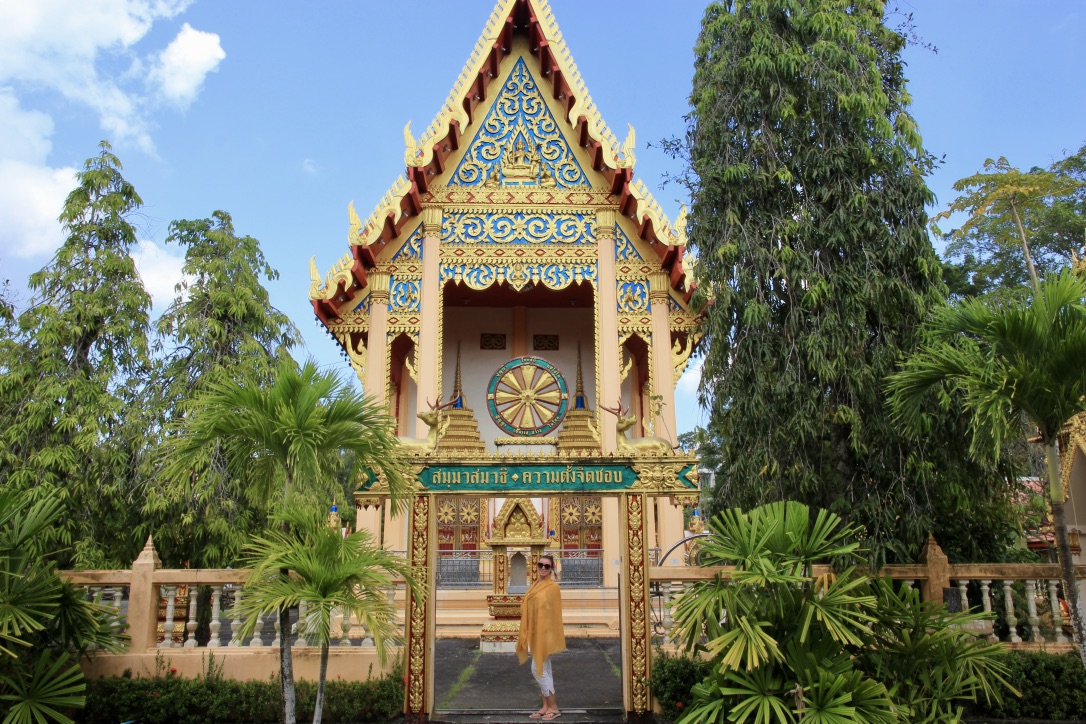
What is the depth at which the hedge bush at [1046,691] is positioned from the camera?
7.17 m

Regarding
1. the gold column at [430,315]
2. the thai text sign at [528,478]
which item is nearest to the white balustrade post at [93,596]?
the thai text sign at [528,478]

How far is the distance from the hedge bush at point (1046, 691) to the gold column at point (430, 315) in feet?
24.0

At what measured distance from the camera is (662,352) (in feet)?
40.2

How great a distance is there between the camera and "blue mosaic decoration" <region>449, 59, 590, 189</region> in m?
12.8

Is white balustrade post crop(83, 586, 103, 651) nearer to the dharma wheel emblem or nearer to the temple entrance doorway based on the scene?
the temple entrance doorway

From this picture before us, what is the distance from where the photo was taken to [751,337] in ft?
28.8

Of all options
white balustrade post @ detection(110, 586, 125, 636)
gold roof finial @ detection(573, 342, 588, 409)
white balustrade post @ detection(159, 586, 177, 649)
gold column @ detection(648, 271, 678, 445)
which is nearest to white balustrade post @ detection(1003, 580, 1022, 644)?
gold column @ detection(648, 271, 678, 445)

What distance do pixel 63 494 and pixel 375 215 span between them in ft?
17.2

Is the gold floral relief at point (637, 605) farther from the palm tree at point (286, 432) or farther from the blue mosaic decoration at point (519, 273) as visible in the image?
the blue mosaic decoration at point (519, 273)

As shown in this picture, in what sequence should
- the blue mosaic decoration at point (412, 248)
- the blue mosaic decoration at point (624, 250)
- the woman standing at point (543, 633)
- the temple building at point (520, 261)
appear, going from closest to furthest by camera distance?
the woman standing at point (543, 633), the temple building at point (520, 261), the blue mosaic decoration at point (412, 248), the blue mosaic decoration at point (624, 250)

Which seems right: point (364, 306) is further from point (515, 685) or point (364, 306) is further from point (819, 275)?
point (819, 275)

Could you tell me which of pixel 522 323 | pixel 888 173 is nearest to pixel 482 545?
pixel 522 323

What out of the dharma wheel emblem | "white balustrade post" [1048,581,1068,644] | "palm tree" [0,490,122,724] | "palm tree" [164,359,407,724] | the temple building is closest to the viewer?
"palm tree" [164,359,407,724]

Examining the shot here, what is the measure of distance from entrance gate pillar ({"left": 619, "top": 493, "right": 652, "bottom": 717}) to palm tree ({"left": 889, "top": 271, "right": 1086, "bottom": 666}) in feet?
8.91
